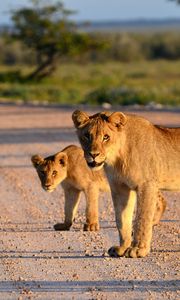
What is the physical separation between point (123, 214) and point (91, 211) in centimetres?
129

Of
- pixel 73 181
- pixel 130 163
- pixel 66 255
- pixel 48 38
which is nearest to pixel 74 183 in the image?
pixel 73 181

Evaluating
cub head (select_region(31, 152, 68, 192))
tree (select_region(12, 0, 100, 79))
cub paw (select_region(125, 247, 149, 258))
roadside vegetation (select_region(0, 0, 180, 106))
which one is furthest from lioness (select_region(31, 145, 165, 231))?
tree (select_region(12, 0, 100, 79))

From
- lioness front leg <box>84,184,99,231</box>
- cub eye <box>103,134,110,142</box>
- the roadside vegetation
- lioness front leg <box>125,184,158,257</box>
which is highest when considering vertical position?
the roadside vegetation

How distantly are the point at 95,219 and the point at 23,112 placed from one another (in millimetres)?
17636

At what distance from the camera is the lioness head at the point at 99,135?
8.25 m

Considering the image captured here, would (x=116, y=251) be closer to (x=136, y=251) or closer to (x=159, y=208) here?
(x=136, y=251)

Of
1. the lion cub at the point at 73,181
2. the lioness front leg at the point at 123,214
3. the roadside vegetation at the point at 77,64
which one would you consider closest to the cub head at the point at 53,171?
the lion cub at the point at 73,181

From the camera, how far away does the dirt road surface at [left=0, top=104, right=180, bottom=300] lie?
767 centimetres

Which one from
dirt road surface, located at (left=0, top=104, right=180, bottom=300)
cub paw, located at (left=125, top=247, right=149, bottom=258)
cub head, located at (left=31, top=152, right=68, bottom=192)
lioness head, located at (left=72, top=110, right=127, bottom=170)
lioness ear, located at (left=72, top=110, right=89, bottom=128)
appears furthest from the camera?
cub head, located at (left=31, top=152, right=68, bottom=192)

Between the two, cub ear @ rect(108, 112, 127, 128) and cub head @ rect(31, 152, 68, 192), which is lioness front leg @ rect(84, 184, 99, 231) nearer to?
cub head @ rect(31, 152, 68, 192)

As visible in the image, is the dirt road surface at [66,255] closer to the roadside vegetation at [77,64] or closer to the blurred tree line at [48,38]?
the roadside vegetation at [77,64]

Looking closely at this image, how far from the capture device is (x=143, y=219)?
27.9 ft

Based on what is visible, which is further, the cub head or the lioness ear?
the cub head

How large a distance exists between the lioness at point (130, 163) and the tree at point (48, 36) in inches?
1723
